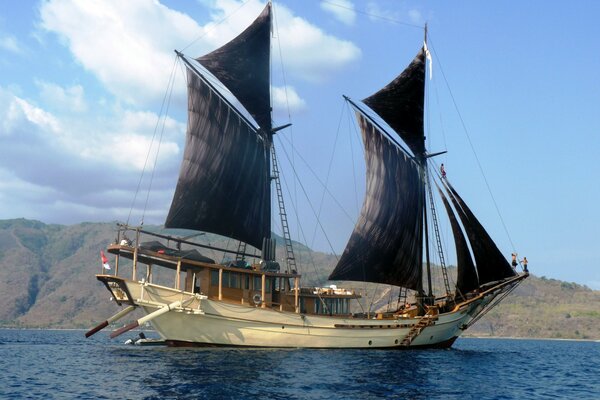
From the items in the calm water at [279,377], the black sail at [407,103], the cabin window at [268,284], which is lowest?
the calm water at [279,377]

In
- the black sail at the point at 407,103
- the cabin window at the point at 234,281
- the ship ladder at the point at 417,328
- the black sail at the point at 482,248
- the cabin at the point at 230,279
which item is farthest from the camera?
the black sail at the point at 407,103

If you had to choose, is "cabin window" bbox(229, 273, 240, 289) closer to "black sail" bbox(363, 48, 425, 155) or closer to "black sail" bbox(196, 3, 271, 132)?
"black sail" bbox(196, 3, 271, 132)

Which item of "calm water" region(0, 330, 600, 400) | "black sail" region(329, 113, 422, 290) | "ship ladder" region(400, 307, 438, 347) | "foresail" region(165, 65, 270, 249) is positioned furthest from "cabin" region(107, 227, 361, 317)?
"ship ladder" region(400, 307, 438, 347)

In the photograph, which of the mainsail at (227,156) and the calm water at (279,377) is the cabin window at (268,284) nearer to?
the mainsail at (227,156)

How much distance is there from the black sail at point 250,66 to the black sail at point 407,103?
8.59 m

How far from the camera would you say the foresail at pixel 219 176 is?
43688mm

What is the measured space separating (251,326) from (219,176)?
1095 centimetres

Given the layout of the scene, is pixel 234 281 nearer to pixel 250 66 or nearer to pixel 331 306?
pixel 331 306

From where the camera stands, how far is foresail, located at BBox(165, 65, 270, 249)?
43688mm

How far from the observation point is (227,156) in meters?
45.2

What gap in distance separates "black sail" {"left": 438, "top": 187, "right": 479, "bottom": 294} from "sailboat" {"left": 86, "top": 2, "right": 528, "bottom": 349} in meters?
0.09

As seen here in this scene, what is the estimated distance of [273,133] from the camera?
49469 mm

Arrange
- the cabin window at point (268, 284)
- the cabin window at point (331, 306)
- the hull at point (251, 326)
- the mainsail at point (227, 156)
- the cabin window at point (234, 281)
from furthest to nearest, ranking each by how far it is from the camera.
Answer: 1. the cabin window at point (331, 306)
2. the mainsail at point (227, 156)
3. the cabin window at point (268, 284)
4. the cabin window at point (234, 281)
5. the hull at point (251, 326)

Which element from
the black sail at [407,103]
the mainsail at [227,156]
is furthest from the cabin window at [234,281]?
the black sail at [407,103]
